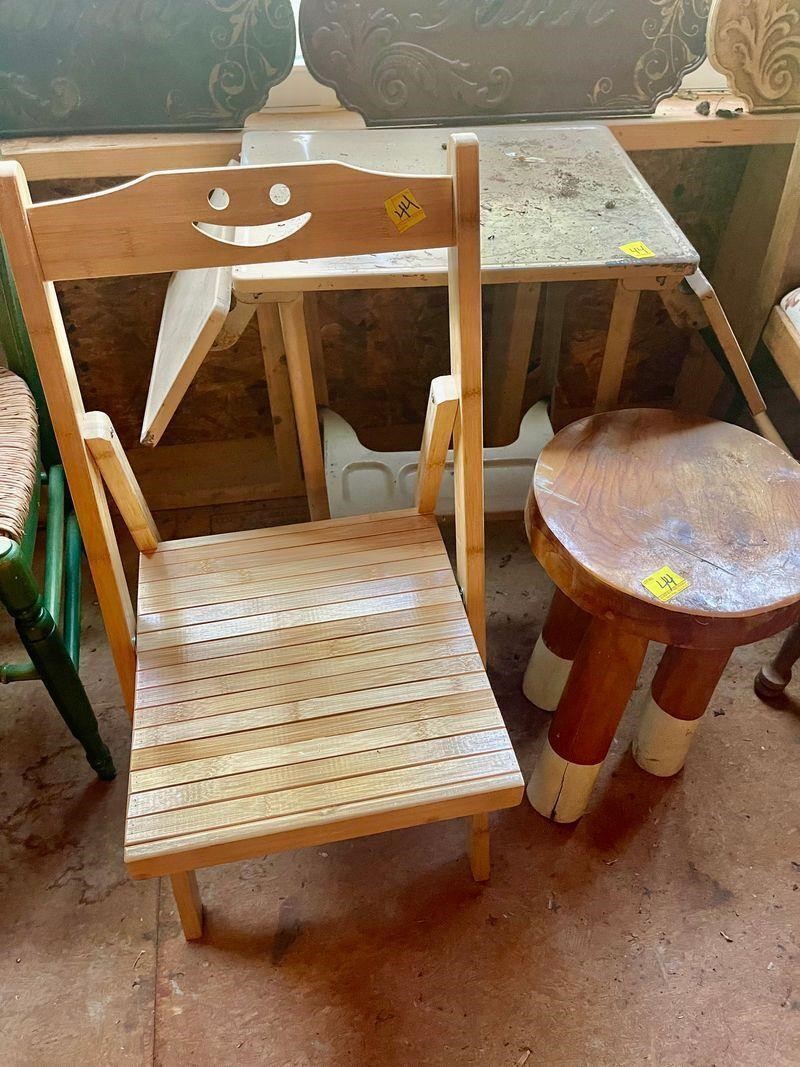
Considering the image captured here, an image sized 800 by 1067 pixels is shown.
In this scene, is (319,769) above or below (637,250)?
below

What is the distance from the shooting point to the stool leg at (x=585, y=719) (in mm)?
1140

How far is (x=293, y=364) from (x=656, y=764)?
968 mm

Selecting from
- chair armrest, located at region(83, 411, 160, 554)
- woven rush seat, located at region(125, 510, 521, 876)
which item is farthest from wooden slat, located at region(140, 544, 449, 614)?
chair armrest, located at region(83, 411, 160, 554)

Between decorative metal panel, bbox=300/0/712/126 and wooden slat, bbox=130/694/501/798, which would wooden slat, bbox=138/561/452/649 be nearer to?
wooden slat, bbox=130/694/501/798

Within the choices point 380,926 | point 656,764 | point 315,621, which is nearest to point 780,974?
point 656,764

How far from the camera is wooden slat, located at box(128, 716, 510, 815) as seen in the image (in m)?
0.89

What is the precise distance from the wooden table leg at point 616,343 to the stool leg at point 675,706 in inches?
20.3

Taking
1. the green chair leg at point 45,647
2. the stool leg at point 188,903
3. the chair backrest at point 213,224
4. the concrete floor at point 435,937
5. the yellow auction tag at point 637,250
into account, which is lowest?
the concrete floor at point 435,937

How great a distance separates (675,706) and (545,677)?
0.84 ft

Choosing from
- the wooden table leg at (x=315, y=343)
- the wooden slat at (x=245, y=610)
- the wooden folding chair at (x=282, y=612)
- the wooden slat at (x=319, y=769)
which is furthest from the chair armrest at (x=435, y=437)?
the wooden table leg at (x=315, y=343)

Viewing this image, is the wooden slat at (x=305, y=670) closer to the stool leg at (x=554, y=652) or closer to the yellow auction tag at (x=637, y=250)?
the stool leg at (x=554, y=652)

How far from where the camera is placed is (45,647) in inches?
45.8

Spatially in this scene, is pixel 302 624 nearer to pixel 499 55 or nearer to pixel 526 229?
pixel 526 229

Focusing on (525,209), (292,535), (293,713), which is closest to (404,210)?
(525,209)
